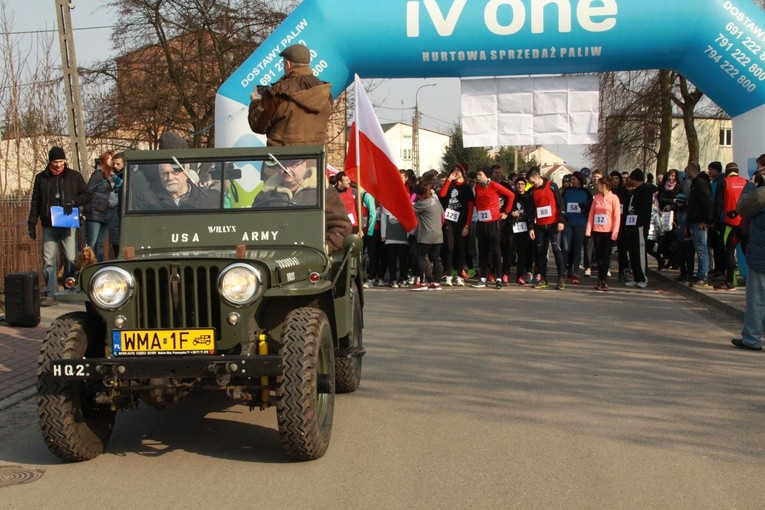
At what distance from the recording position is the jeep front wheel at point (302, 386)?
584 cm

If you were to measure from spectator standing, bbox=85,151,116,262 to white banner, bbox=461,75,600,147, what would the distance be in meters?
5.49

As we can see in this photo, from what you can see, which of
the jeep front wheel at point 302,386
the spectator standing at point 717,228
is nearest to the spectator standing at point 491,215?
the spectator standing at point 717,228

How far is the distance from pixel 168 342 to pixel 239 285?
54cm

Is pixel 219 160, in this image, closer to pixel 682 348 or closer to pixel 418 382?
pixel 418 382

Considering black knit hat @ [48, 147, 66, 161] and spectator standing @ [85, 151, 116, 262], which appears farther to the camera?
spectator standing @ [85, 151, 116, 262]

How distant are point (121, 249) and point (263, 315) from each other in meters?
1.25

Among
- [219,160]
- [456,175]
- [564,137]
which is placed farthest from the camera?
[456,175]

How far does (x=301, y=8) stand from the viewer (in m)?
A: 14.5

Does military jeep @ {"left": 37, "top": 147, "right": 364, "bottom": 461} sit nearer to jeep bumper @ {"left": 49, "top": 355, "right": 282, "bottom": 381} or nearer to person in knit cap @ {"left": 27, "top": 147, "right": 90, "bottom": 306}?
jeep bumper @ {"left": 49, "top": 355, "right": 282, "bottom": 381}

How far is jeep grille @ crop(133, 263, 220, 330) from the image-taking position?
19.8 ft

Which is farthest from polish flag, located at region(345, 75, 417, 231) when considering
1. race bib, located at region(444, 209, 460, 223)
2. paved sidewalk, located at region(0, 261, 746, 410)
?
race bib, located at region(444, 209, 460, 223)

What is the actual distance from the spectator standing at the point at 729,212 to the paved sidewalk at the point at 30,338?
0.29 metres

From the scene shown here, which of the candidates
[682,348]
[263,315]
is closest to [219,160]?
[263,315]

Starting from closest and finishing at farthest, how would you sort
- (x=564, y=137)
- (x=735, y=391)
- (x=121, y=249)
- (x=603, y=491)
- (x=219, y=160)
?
(x=603, y=491) → (x=121, y=249) → (x=219, y=160) → (x=735, y=391) → (x=564, y=137)
